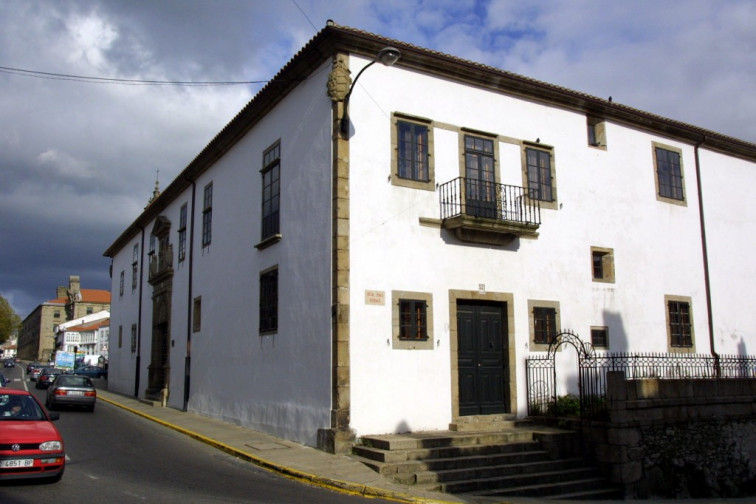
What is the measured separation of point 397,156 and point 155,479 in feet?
25.8

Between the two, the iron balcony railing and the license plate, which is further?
the iron balcony railing

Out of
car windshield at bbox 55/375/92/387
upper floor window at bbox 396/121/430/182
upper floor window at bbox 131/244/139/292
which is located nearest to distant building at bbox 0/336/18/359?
upper floor window at bbox 131/244/139/292

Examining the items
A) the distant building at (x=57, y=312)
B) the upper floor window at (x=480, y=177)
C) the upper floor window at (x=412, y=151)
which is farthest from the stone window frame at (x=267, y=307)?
the distant building at (x=57, y=312)

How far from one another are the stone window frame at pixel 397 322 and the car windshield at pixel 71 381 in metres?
14.0

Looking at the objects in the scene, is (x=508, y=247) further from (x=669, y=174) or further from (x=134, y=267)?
(x=134, y=267)

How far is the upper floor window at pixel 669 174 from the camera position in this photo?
1862 centimetres

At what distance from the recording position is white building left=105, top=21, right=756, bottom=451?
522 inches

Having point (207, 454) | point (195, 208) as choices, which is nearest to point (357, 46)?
point (207, 454)

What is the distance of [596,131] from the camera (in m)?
17.8

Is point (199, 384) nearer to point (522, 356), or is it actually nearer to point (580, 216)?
point (522, 356)

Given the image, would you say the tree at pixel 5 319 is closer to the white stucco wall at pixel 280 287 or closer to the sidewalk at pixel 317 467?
the white stucco wall at pixel 280 287

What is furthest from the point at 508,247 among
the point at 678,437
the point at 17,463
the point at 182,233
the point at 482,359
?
the point at 182,233

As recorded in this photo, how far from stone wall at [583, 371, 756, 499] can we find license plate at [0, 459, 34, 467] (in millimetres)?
9892

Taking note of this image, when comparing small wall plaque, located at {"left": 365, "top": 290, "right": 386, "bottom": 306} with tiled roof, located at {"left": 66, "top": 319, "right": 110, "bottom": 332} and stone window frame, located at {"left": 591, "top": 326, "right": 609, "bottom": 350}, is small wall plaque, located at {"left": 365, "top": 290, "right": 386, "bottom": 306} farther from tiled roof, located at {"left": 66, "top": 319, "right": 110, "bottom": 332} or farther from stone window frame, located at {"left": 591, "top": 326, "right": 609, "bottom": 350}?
tiled roof, located at {"left": 66, "top": 319, "right": 110, "bottom": 332}
